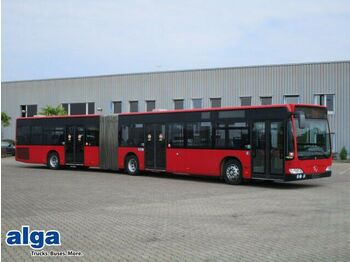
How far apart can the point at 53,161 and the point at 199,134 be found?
961 centimetres

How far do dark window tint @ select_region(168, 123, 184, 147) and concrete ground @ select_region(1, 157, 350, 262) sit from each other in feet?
10.2

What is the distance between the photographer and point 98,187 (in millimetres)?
16812

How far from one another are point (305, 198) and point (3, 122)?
37378 millimetres

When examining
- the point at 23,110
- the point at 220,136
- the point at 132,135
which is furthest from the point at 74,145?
the point at 23,110

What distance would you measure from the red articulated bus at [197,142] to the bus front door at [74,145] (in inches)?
1.9

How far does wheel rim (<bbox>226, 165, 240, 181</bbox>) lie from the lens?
1812 centimetres

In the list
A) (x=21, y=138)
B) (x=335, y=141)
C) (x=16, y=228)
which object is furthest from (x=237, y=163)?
(x=335, y=141)

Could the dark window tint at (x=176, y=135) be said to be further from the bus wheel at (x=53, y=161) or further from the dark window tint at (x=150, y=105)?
the dark window tint at (x=150, y=105)

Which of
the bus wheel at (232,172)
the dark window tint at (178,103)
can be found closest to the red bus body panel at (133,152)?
the bus wheel at (232,172)

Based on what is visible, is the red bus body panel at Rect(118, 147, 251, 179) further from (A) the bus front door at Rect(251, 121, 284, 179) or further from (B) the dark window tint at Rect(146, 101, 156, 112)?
(B) the dark window tint at Rect(146, 101, 156, 112)

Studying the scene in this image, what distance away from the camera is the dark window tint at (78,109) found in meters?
46.6

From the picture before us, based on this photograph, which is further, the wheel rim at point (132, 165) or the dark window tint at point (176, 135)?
the wheel rim at point (132, 165)

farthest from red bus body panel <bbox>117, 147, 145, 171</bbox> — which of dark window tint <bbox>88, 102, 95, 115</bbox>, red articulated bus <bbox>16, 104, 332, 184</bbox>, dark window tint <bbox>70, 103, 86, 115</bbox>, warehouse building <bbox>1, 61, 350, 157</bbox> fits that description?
dark window tint <bbox>70, 103, 86, 115</bbox>

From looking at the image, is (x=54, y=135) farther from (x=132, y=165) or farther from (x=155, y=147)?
(x=155, y=147)
